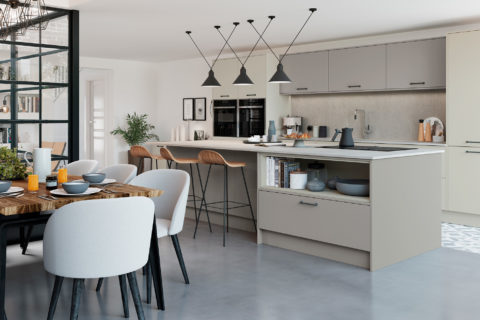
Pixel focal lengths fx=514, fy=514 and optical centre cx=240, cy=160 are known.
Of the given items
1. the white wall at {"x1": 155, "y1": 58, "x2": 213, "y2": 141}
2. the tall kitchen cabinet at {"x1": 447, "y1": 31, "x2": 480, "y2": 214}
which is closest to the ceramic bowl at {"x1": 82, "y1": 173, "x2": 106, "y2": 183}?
the tall kitchen cabinet at {"x1": 447, "y1": 31, "x2": 480, "y2": 214}

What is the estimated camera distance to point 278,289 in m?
3.64

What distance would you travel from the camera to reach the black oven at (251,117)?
8164 mm

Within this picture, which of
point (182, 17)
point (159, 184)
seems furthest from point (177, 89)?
point (159, 184)

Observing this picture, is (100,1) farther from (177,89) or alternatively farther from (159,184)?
(177,89)

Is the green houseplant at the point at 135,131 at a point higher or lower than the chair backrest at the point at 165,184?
higher

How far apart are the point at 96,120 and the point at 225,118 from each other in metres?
3.34

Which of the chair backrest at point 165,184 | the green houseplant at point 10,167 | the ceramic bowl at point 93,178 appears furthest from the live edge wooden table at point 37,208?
the chair backrest at point 165,184

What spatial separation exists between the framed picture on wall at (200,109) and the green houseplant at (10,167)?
585 cm

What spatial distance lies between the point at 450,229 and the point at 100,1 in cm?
452

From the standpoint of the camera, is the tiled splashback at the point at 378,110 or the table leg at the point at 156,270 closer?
the table leg at the point at 156,270

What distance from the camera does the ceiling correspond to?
5.32 m

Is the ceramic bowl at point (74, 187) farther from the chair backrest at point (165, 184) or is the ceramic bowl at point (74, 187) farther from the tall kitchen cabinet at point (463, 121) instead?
the tall kitchen cabinet at point (463, 121)

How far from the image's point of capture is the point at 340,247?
14.3 ft

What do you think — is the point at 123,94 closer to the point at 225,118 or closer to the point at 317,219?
the point at 225,118
